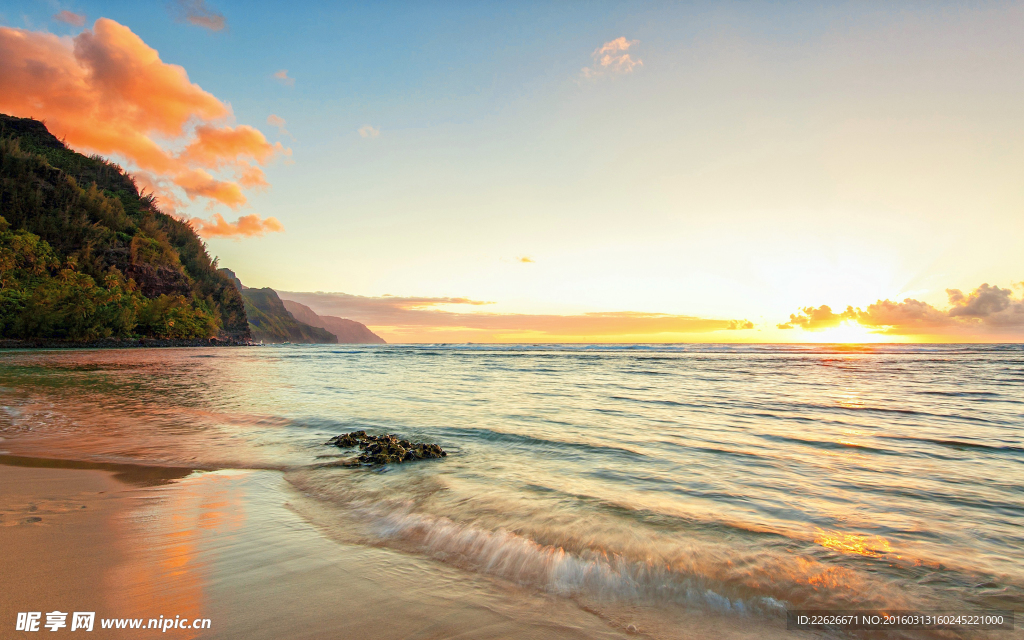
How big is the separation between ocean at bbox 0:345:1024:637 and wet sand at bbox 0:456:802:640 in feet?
0.90

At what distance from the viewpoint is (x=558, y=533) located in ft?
14.7

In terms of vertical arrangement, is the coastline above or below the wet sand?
below

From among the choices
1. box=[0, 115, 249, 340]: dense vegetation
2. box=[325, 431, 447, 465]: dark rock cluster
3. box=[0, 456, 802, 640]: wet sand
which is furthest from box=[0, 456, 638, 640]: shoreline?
box=[0, 115, 249, 340]: dense vegetation

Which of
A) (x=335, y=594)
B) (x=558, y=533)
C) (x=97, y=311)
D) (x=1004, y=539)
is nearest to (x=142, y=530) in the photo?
(x=335, y=594)

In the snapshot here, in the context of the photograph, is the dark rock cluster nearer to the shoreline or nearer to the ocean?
the ocean

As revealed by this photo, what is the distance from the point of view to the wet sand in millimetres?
2738

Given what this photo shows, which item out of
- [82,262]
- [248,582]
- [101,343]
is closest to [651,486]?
[248,582]

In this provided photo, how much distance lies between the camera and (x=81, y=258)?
7094 centimetres

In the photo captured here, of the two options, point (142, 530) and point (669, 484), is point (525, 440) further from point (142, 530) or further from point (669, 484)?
point (142, 530)

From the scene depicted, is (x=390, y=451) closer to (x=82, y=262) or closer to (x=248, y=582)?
(x=248, y=582)

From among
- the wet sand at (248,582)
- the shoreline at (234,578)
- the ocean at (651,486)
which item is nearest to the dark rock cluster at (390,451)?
the ocean at (651,486)

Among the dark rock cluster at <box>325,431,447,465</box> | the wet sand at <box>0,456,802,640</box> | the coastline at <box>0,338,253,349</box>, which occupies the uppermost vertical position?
the wet sand at <box>0,456,802,640</box>

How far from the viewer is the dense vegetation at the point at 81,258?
192ft

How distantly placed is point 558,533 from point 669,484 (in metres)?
2.49
